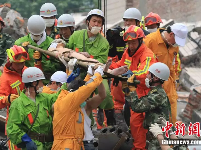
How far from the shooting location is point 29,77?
22.7 feet

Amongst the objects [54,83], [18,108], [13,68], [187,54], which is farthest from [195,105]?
[18,108]

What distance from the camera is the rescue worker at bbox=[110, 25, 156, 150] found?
784 centimetres

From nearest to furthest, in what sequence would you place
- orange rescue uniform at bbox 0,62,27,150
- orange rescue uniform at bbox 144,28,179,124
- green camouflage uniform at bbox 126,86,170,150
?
green camouflage uniform at bbox 126,86,170,150
orange rescue uniform at bbox 0,62,27,150
orange rescue uniform at bbox 144,28,179,124

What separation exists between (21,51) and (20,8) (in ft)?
23.5

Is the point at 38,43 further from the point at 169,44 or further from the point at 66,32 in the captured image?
the point at 169,44

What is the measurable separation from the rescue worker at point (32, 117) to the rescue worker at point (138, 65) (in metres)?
1.51

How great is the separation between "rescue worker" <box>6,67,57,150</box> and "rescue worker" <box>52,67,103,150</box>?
0.31m

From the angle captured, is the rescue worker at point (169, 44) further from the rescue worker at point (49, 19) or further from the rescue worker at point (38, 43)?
the rescue worker at point (49, 19)

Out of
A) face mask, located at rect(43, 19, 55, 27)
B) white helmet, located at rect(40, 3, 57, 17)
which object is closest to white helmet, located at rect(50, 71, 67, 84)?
face mask, located at rect(43, 19, 55, 27)

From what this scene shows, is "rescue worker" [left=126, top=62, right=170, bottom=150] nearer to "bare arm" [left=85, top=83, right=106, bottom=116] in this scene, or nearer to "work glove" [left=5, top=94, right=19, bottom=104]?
"bare arm" [left=85, top=83, right=106, bottom=116]

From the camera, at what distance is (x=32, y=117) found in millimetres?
6730

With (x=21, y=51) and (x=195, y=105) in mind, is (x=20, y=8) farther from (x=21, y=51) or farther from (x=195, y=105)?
(x=21, y=51)

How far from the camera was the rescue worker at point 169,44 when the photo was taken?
27.7ft

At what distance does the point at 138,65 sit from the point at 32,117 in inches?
85.8
